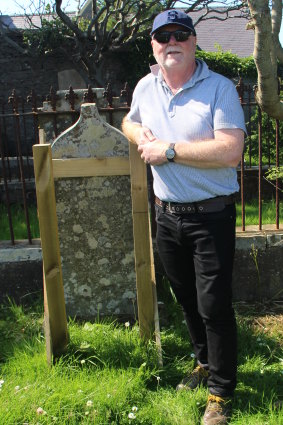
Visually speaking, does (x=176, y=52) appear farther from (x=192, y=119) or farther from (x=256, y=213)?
(x=256, y=213)

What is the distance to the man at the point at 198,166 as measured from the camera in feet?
7.57

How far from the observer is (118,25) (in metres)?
15.1

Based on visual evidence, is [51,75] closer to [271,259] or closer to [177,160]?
[271,259]

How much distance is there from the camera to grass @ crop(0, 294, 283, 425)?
101 inches

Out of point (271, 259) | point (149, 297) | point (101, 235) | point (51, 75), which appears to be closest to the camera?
point (149, 297)

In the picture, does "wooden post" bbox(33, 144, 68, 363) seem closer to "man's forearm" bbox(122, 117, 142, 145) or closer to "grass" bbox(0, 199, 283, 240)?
"man's forearm" bbox(122, 117, 142, 145)

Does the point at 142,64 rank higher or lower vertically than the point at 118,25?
lower

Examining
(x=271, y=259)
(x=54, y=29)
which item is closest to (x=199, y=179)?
(x=271, y=259)

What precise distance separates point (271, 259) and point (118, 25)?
13068 mm

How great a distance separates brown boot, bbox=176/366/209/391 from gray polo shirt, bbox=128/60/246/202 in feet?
3.78

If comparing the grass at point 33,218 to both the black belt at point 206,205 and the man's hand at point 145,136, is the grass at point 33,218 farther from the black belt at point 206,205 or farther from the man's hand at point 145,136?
the man's hand at point 145,136

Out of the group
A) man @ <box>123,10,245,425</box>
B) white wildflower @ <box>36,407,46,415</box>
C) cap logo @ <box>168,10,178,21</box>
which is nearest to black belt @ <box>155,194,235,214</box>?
man @ <box>123,10,245,425</box>

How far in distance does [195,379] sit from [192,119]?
161 cm

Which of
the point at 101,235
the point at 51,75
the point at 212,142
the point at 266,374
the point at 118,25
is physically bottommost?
the point at 266,374
